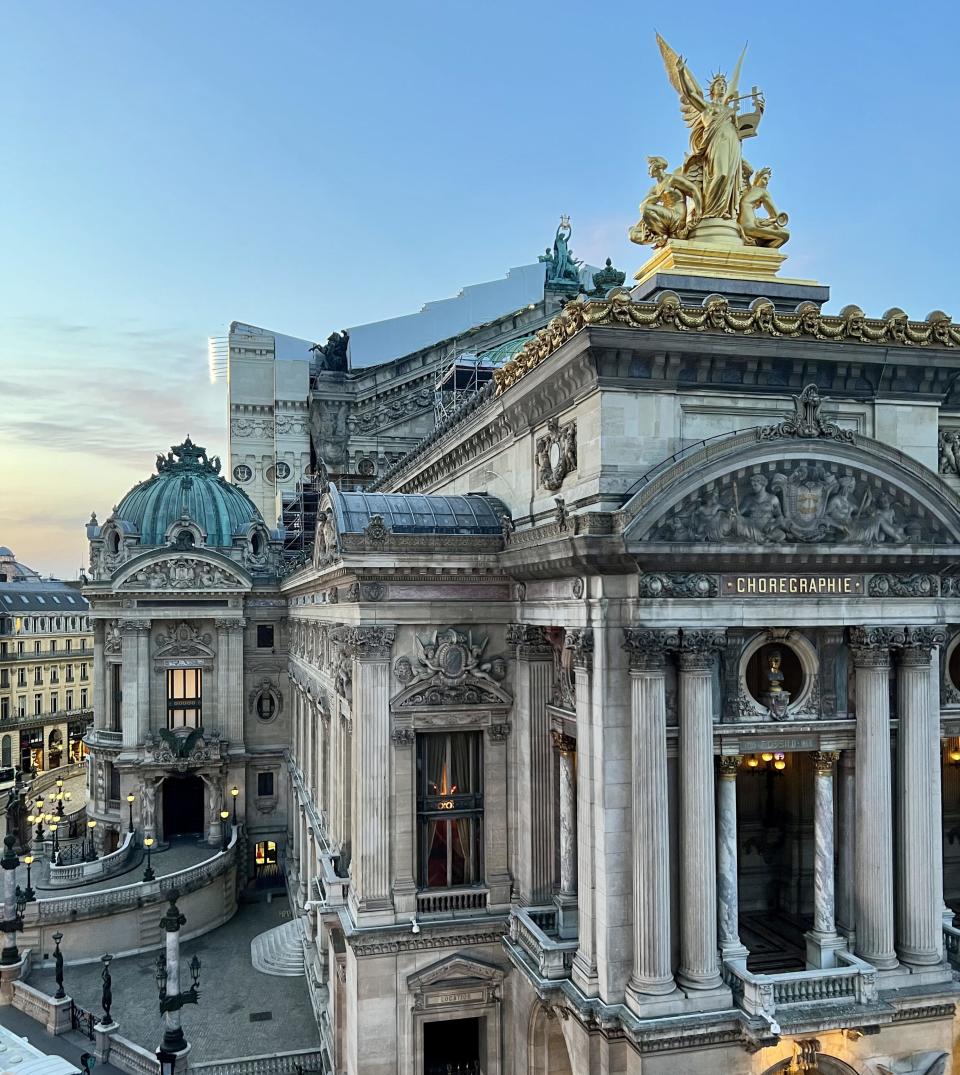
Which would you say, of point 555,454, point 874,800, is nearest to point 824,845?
point 874,800

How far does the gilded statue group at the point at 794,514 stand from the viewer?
72.4ft

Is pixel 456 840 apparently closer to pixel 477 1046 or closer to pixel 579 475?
pixel 477 1046

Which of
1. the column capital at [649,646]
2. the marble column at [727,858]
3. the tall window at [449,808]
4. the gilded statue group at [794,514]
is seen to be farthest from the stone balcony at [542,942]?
the gilded statue group at [794,514]

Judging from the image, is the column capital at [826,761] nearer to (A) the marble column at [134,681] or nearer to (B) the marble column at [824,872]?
(B) the marble column at [824,872]

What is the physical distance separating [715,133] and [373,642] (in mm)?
18004

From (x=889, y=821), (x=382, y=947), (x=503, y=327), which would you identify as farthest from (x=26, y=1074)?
(x=503, y=327)

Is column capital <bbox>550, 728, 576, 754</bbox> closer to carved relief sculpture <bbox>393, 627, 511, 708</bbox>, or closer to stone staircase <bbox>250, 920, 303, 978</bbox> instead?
carved relief sculpture <bbox>393, 627, 511, 708</bbox>

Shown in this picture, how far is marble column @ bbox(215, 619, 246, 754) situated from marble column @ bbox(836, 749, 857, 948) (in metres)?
44.7

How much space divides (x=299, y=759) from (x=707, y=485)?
36365 mm

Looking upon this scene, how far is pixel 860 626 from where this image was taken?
23.2 m

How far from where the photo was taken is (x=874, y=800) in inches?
905

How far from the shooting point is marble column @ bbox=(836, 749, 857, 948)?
23375 millimetres

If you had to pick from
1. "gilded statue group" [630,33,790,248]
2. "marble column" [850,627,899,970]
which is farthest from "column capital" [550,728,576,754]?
"gilded statue group" [630,33,790,248]

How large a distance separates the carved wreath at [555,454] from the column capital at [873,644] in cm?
829
